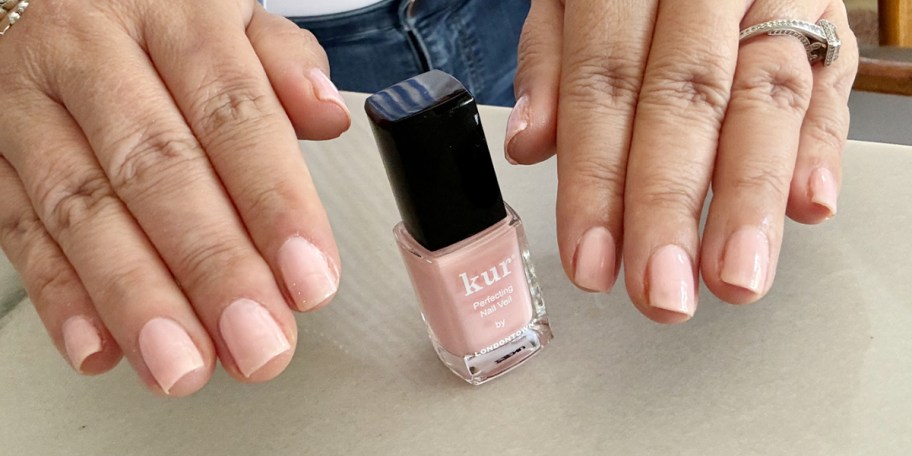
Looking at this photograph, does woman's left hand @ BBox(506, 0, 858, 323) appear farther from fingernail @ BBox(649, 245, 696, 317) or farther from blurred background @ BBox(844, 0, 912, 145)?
blurred background @ BBox(844, 0, 912, 145)

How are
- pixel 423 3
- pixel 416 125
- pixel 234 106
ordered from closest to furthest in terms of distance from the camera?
pixel 416 125
pixel 234 106
pixel 423 3

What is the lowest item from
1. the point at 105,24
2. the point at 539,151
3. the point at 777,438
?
the point at 777,438

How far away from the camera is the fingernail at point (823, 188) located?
443 mm

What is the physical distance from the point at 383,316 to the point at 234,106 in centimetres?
17

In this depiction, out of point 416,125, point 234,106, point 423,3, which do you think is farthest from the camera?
point 423,3

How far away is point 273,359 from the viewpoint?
15.9 inches

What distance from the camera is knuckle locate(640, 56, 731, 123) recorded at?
0.47 metres

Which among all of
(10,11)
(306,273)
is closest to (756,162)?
(306,273)

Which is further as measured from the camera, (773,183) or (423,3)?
(423,3)

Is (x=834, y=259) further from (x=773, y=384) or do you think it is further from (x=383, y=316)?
(x=383, y=316)

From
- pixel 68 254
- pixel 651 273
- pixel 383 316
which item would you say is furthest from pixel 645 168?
pixel 68 254

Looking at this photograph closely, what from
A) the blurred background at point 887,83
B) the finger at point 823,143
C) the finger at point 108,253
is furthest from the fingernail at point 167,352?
the blurred background at point 887,83

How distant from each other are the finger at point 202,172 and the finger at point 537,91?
5.4 inches

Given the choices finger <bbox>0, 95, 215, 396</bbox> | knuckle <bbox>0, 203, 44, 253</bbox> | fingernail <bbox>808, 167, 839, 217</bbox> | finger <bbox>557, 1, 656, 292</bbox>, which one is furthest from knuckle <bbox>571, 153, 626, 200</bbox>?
knuckle <bbox>0, 203, 44, 253</bbox>
